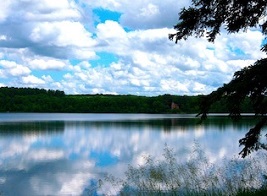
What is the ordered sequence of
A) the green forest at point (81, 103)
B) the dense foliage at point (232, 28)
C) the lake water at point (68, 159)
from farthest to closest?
the green forest at point (81, 103), the lake water at point (68, 159), the dense foliage at point (232, 28)

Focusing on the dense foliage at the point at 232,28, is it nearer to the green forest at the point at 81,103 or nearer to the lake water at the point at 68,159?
the lake water at the point at 68,159

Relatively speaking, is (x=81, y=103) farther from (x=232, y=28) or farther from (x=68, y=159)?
(x=232, y=28)

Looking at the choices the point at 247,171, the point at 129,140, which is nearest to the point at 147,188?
the point at 247,171

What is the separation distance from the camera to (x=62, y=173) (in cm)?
2084

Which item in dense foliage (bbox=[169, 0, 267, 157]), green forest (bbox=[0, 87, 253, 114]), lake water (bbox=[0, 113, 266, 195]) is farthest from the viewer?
green forest (bbox=[0, 87, 253, 114])

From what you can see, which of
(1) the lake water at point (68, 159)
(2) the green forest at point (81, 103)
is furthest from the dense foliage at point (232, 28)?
(2) the green forest at point (81, 103)

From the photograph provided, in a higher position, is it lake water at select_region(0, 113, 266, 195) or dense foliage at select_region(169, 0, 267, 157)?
dense foliage at select_region(169, 0, 267, 157)

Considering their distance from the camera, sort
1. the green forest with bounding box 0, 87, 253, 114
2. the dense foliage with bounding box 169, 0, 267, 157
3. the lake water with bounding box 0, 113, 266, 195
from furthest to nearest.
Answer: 1. the green forest with bounding box 0, 87, 253, 114
2. the lake water with bounding box 0, 113, 266, 195
3. the dense foliage with bounding box 169, 0, 267, 157

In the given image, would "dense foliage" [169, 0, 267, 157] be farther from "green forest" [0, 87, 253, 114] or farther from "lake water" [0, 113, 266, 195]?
"green forest" [0, 87, 253, 114]

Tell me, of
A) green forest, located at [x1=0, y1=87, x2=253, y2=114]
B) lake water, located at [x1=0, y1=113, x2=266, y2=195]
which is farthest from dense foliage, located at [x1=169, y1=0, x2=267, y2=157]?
green forest, located at [x1=0, y1=87, x2=253, y2=114]

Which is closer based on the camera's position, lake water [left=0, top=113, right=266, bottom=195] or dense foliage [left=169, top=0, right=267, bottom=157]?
dense foliage [left=169, top=0, right=267, bottom=157]

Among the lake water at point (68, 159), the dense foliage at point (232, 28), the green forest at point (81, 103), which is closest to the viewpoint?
the dense foliage at point (232, 28)

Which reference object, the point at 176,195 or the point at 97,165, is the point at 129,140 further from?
the point at 176,195

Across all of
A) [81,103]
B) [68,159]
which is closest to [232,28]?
[68,159]
